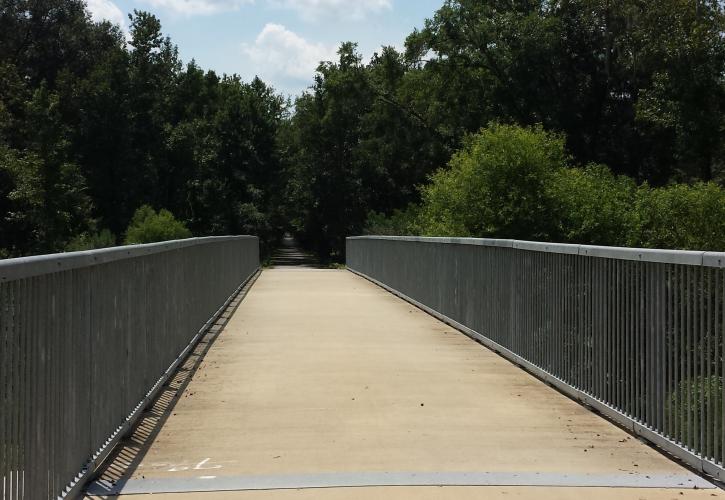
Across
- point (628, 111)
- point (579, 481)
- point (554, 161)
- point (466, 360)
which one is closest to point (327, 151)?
point (628, 111)

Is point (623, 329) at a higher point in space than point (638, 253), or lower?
lower

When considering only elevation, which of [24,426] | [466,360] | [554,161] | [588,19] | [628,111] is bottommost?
[466,360]

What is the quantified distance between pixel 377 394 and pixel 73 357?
144 inches

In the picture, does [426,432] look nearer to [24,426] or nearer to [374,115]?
[24,426]

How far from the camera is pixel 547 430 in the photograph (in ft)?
22.3

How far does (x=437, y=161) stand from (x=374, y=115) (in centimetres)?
644

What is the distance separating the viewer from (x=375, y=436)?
6570mm

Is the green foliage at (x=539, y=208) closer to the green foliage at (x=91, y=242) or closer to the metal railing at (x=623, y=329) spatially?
the metal railing at (x=623, y=329)

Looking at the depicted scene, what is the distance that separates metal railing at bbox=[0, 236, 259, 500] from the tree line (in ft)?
64.6

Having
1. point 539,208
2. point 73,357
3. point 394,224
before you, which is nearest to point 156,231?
point 394,224

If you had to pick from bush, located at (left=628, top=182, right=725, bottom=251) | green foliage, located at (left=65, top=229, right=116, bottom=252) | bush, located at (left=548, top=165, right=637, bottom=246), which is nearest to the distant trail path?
green foliage, located at (left=65, top=229, right=116, bottom=252)

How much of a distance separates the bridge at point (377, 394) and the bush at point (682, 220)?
20536 mm

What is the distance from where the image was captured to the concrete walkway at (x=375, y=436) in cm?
529

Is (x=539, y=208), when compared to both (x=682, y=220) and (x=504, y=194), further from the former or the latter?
(x=682, y=220)
